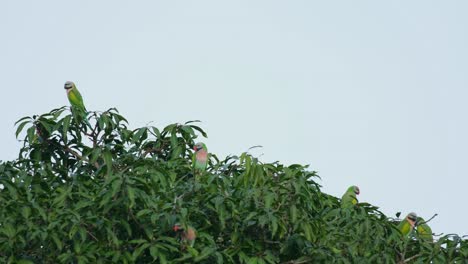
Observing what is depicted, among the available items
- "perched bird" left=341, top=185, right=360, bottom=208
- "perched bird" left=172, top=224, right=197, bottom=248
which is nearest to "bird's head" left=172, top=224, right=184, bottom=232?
"perched bird" left=172, top=224, right=197, bottom=248

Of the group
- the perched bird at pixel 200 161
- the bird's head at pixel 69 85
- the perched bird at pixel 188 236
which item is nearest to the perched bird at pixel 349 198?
the perched bird at pixel 200 161

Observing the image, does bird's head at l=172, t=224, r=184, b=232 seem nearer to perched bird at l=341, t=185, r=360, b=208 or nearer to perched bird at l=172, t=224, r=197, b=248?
perched bird at l=172, t=224, r=197, b=248

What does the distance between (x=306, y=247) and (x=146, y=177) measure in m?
1.32

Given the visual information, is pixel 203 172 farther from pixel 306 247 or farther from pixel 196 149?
pixel 306 247

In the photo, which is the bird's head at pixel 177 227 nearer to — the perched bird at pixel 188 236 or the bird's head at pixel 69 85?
→ the perched bird at pixel 188 236

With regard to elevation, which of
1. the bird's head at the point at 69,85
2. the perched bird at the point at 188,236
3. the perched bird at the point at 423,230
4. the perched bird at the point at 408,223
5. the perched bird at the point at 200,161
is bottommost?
the perched bird at the point at 188,236

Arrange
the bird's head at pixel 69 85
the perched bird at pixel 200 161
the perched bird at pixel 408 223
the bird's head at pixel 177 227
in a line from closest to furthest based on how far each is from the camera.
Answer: the bird's head at pixel 177 227 < the perched bird at pixel 200 161 < the perched bird at pixel 408 223 < the bird's head at pixel 69 85

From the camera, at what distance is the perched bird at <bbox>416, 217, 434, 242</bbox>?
826 centimetres

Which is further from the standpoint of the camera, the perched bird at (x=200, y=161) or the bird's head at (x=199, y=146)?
the bird's head at (x=199, y=146)

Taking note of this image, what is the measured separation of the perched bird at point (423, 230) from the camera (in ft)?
27.1

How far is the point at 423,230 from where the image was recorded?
852 cm

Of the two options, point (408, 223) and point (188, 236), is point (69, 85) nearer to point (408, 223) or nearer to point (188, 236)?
point (188, 236)

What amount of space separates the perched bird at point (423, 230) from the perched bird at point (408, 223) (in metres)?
0.06

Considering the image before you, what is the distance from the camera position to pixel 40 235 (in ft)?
22.6
